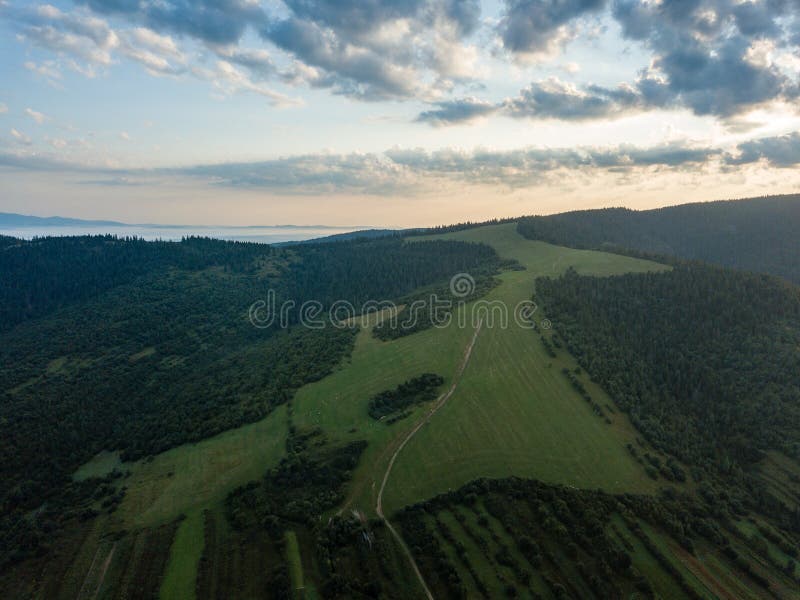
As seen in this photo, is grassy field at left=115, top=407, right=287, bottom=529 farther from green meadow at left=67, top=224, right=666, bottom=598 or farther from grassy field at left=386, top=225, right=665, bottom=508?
grassy field at left=386, top=225, right=665, bottom=508

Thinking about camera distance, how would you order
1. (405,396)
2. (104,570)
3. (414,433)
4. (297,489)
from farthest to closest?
(405,396) → (414,433) → (297,489) → (104,570)

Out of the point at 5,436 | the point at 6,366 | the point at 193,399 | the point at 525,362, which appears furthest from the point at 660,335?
the point at 6,366

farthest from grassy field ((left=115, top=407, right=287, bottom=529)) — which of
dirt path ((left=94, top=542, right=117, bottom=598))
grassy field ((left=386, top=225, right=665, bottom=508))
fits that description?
grassy field ((left=386, top=225, right=665, bottom=508))

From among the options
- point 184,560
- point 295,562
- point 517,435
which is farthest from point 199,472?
point 517,435

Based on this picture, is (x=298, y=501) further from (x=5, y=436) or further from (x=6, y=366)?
(x=6, y=366)

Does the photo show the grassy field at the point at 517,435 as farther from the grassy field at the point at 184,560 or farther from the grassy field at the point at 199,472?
the grassy field at the point at 199,472

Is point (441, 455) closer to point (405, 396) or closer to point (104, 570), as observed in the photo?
point (405, 396)

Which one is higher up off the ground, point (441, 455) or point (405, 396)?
point (405, 396)
